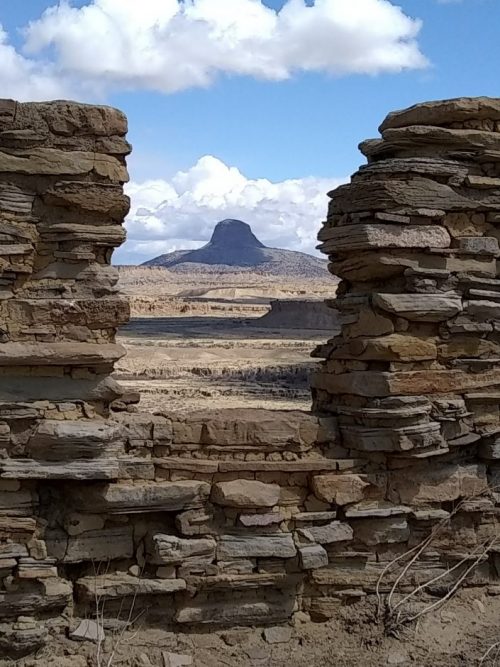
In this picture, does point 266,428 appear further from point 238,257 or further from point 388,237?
point 238,257

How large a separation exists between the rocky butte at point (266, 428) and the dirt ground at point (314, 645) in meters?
0.15

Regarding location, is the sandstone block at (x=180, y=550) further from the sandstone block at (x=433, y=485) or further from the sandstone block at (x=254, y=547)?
the sandstone block at (x=433, y=485)

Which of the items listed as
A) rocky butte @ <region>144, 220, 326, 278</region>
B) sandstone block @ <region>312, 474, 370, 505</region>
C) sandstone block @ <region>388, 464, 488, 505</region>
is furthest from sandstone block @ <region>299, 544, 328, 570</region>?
rocky butte @ <region>144, 220, 326, 278</region>

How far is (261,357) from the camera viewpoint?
1039 inches

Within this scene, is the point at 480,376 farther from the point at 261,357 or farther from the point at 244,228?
the point at 244,228

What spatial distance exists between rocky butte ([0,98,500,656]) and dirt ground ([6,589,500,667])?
0.15m

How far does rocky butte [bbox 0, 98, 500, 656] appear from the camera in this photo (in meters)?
6.89

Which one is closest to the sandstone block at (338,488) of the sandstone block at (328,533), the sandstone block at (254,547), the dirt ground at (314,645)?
the sandstone block at (328,533)

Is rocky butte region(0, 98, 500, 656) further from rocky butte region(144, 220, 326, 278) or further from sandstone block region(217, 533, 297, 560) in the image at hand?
rocky butte region(144, 220, 326, 278)

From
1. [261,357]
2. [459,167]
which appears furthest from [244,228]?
[459,167]

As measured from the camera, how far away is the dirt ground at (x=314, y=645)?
22.4ft

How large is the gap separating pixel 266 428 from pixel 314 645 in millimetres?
1835

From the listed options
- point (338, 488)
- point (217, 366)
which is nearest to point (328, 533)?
point (338, 488)

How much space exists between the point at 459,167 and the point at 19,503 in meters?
4.69
